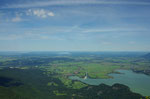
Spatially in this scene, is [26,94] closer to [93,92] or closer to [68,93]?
[68,93]

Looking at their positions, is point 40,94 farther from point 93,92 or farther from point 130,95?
point 130,95

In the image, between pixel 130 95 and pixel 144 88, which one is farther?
pixel 144 88

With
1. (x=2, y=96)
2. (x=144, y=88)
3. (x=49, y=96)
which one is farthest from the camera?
(x=144, y=88)

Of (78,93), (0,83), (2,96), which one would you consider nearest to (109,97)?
(78,93)

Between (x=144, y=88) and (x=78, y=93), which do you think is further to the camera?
(x=144, y=88)

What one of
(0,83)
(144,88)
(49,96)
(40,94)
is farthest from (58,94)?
(144,88)

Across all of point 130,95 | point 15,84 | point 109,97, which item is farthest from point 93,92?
point 15,84

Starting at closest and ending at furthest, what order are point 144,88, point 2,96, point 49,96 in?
1. point 2,96
2. point 49,96
3. point 144,88
